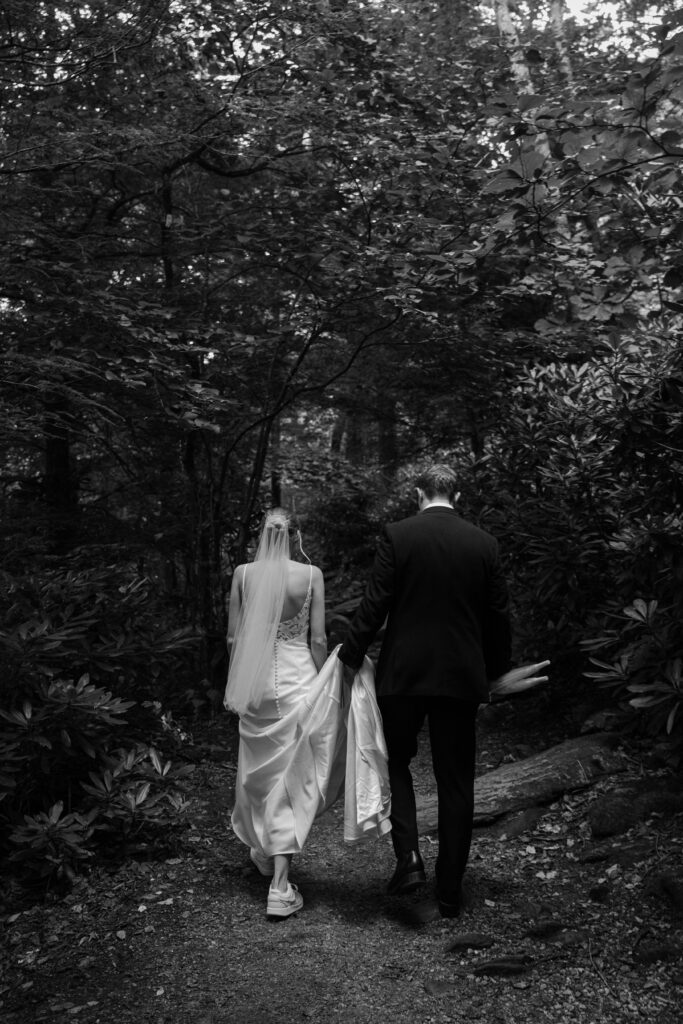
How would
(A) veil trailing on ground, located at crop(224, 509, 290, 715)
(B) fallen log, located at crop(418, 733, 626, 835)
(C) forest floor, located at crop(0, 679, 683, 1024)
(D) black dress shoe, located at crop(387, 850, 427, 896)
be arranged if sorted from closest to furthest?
(C) forest floor, located at crop(0, 679, 683, 1024), (D) black dress shoe, located at crop(387, 850, 427, 896), (A) veil trailing on ground, located at crop(224, 509, 290, 715), (B) fallen log, located at crop(418, 733, 626, 835)

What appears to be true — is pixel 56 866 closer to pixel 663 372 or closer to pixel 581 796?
pixel 581 796

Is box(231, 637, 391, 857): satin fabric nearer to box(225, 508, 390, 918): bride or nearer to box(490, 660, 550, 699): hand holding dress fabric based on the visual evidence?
box(225, 508, 390, 918): bride

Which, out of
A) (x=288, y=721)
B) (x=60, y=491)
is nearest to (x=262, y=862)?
(x=288, y=721)

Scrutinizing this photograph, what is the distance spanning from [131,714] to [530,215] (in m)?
4.09

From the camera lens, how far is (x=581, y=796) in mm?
5504

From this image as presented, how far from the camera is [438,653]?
4.04 meters

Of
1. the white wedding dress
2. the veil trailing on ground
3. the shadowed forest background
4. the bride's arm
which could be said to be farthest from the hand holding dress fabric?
the veil trailing on ground

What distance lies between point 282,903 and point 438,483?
2.29 meters

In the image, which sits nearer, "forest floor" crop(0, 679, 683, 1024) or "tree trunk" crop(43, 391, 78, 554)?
"forest floor" crop(0, 679, 683, 1024)

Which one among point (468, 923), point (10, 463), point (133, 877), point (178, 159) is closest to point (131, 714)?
point (133, 877)

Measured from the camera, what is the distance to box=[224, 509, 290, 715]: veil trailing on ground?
4.55 m

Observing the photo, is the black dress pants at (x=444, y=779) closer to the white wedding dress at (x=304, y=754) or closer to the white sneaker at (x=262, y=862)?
the white wedding dress at (x=304, y=754)

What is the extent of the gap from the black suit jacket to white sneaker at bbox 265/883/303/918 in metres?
1.18

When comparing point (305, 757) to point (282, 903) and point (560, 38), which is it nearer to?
point (282, 903)
